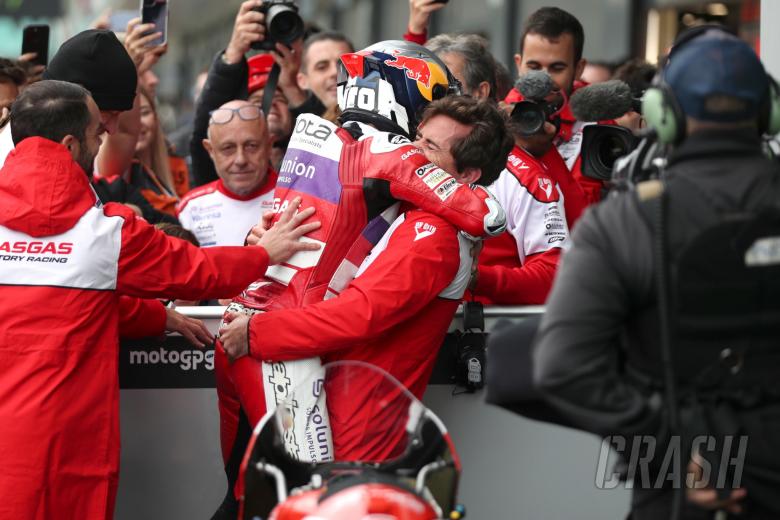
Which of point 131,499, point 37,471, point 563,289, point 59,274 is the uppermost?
point 563,289

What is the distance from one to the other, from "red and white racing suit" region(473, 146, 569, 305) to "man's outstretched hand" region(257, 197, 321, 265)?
32.9 inches

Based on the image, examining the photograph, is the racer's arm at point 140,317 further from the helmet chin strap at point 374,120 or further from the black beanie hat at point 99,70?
the helmet chin strap at point 374,120

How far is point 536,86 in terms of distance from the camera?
5.30 metres

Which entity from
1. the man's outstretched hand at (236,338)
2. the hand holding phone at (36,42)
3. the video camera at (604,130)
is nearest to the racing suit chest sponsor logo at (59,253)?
the man's outstretched hand at (236,338)

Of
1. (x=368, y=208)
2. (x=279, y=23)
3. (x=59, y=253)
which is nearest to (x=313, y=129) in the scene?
(x=368, y=208)

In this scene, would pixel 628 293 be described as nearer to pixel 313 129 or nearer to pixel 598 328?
pixel 598 328

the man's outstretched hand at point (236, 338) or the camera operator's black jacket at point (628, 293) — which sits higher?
the camera operator's black jacket at point (628, 293)

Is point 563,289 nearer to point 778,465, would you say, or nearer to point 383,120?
point 778,465

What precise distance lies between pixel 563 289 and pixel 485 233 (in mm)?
1399

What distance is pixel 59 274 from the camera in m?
4.21

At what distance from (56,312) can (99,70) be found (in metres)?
1.38

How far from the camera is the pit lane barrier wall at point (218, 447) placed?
16.0 ft

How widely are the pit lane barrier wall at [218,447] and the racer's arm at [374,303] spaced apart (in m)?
0.74

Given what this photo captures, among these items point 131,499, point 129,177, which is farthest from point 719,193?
point 129,177
